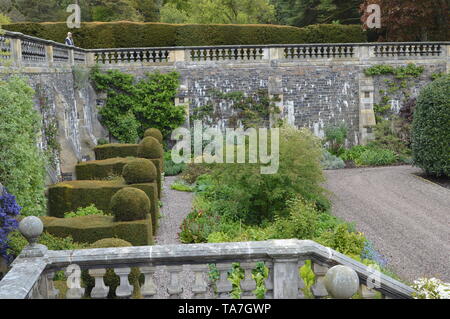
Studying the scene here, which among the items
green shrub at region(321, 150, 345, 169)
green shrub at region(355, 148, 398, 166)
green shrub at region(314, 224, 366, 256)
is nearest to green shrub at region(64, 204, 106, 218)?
green shrub at region(314, 224, 366, 256)

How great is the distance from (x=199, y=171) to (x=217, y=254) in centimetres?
1203

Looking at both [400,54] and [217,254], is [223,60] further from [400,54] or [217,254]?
[217,254]

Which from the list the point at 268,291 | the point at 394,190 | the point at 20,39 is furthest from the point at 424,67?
the point at 268,291

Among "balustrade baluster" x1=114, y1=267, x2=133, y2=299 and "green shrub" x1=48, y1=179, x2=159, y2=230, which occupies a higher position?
"balustrade baluster" x1=114, y1=267, x2=133, y2=299

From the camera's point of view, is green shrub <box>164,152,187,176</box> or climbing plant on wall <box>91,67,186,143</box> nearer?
green shrub <box>164,152,187,176</box>

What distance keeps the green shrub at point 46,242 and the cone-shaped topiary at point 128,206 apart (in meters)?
0.96

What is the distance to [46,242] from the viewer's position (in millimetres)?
7875

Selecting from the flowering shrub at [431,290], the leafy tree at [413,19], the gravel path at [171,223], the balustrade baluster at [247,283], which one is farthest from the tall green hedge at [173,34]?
the flowering shrub at [431,290]

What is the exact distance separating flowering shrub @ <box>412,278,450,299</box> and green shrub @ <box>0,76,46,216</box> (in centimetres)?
692

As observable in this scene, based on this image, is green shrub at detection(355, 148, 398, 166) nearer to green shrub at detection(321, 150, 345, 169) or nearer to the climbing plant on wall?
green shrub at detection(321, 150, 345, 169)

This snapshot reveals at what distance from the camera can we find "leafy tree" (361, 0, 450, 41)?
2461cm

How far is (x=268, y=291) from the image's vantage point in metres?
5.41

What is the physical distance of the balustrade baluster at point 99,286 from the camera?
520cm

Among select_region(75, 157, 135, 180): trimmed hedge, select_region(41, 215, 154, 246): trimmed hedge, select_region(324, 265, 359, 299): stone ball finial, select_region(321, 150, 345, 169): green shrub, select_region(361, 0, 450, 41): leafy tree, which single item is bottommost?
select_region(321, 150, 345, 169): green shrub
